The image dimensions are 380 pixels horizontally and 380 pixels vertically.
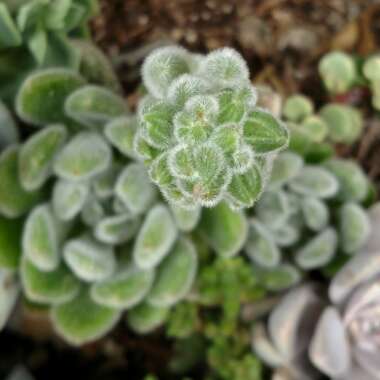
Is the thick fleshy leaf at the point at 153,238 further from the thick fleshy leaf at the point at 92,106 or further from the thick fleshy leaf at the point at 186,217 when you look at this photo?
the thick fleshy leaf at the point at 92,106

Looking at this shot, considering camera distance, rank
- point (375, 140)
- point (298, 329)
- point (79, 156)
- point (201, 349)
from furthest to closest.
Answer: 1. point (375, 140)
2. point (201, 349)
3. point (298, 329)
4. point (79, 156)

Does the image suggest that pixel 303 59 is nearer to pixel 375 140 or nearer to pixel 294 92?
pixel 294 92

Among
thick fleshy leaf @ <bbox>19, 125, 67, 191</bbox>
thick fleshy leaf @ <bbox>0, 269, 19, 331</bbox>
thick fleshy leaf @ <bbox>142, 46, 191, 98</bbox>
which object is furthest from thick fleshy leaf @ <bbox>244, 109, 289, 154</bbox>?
thick fleshy leaf @ <bbox>0, 269, 19, 331</bbox>

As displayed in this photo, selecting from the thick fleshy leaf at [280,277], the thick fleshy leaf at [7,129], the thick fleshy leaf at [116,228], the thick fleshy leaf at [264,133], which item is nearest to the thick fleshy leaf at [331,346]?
the thick fleshy leaf at [280,277]

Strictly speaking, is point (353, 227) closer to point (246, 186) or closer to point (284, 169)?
point (284, 169)

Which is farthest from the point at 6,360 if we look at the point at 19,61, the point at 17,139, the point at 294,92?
the point at 294,92

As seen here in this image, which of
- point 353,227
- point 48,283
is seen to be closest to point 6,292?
point 48,283

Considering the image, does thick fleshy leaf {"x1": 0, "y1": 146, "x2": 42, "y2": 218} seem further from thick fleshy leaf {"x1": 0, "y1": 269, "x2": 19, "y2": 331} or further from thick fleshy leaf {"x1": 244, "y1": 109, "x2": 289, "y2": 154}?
thick fleshy leaf {"x1": 244, "y1": 109, "x2": 289, "y2": 154}
